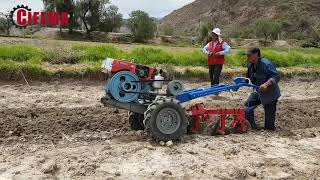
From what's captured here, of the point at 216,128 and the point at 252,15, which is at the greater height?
the point at 252,15

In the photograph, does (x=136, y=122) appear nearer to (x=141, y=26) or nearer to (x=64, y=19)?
(x=64, y=19)

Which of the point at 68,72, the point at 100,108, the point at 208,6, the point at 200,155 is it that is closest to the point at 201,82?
the point at 68,72

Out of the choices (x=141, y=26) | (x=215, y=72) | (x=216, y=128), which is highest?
(x=141, y=26)

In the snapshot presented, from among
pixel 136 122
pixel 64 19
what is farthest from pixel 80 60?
pixel 64 19

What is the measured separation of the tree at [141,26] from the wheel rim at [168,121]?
29.5 meters

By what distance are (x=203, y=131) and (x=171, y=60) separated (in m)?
7.49

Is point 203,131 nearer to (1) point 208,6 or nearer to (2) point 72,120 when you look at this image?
(2) point 72,120

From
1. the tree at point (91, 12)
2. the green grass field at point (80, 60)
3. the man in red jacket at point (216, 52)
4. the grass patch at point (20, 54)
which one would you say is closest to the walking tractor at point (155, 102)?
the man in red jacket at point (216, 52)

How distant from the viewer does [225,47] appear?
11.6m

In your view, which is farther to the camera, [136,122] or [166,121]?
[136,122]

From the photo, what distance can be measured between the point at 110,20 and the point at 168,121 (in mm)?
34144

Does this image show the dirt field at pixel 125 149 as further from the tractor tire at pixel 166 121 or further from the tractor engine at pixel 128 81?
the tractor engine at pixel 128 81

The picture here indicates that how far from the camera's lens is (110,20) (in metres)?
40.7

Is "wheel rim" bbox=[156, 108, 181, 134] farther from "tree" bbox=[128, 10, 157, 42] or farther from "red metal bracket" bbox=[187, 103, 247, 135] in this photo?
"tree" bbox=[128, 10, 157, 42]
